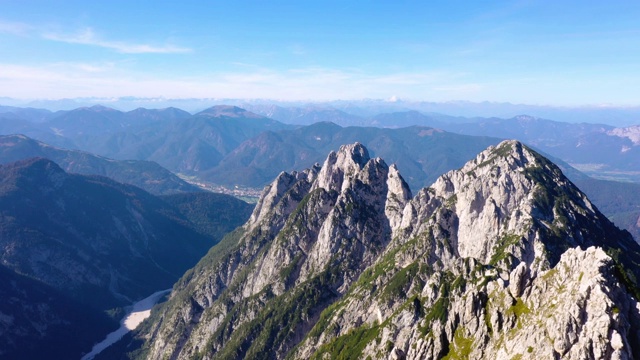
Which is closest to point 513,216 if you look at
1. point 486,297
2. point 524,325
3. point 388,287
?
point 388,287

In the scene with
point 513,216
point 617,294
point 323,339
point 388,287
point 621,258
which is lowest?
point 323,339

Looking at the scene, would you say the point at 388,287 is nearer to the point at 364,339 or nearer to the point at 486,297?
the point at 364,339

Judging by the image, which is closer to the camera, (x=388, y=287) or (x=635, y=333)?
(x=635, y=333)

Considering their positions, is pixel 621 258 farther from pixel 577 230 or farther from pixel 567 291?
pixel 567 291

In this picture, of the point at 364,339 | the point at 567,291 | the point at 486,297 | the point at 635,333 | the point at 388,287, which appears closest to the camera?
the point at 635,333

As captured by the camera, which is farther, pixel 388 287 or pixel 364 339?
pixel 388 287

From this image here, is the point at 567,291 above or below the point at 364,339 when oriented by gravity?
above

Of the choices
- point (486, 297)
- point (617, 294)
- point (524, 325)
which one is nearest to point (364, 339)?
point (486, 297)

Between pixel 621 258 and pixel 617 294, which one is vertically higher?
pixel 617 294

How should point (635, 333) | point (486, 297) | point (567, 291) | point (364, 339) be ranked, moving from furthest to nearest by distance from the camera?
point (364, 339) → point (486, 297) → point (567, 291) → point (635, 333)
